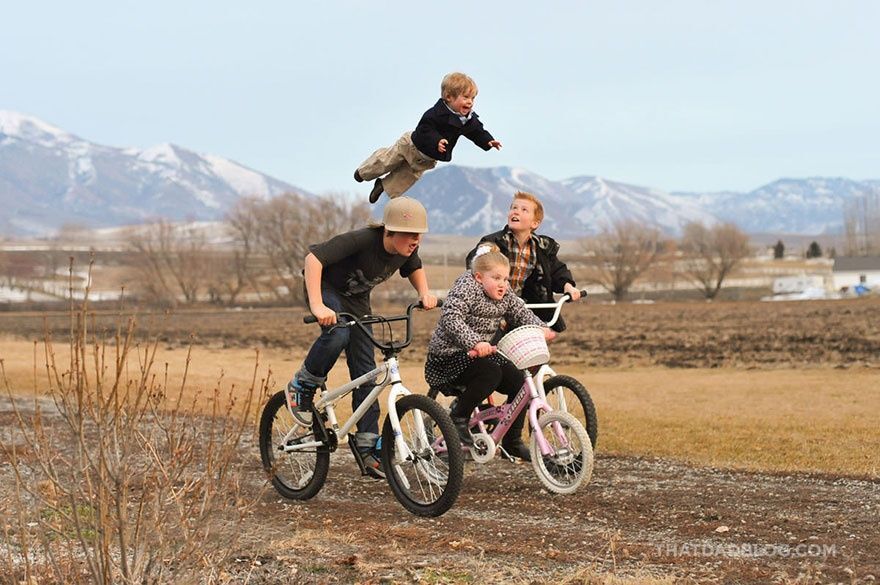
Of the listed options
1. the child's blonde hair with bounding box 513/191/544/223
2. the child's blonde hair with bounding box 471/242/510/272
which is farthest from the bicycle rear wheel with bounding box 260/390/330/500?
the child's blonde hair with bounding box 513/191/544/223

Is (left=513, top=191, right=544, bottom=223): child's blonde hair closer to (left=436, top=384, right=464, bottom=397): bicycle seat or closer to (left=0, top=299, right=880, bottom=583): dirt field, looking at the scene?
(left=436, top=384, right=464, bottom=397): bicycle seat

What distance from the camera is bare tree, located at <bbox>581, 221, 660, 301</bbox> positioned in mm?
104125

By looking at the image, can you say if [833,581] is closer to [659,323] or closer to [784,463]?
[784,463]

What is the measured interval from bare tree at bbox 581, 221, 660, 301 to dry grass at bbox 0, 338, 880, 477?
7380 centimetres

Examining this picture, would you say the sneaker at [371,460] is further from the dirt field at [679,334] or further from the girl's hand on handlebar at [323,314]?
the dirt field at [679,334]

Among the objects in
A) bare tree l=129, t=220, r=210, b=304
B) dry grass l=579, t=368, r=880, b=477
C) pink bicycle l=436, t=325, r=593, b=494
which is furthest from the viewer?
bare tree l=129, t=220, r=210, b=304

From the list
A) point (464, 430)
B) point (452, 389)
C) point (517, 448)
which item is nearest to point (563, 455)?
point (517, 448)

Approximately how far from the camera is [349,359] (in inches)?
324

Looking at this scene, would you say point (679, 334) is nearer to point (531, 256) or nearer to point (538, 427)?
point (531, 256)

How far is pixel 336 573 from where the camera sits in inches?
226

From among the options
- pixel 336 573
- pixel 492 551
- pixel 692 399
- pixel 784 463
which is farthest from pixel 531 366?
pixel 692 399

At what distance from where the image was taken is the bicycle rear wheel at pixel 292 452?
8070 mm

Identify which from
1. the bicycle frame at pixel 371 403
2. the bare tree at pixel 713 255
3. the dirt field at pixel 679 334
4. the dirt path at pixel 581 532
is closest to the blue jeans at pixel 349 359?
the bicycle frame at pixel 371 403

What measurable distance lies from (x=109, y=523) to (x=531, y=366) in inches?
158
